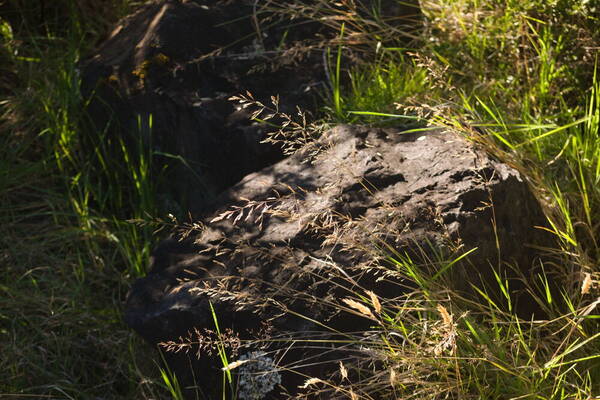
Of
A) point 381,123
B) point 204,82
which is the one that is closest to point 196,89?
point 204,82

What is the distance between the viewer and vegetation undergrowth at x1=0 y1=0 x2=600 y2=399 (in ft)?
7.41

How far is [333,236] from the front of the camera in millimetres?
2143

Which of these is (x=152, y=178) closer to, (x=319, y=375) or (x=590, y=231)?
(x=319, y=375)

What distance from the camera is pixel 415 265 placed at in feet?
7.58

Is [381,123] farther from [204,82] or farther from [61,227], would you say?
[61,227]

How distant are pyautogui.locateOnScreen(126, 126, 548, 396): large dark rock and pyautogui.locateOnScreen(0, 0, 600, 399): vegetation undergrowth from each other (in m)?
0.09

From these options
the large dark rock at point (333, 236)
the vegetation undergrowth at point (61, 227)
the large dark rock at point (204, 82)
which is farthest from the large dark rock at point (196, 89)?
the large dark rock at point (333, 236)

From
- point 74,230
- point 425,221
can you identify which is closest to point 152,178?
point 74,230

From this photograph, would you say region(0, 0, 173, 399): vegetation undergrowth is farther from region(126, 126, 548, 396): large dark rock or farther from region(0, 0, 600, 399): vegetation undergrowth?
region(126, 126, 548, 396): large dark rock

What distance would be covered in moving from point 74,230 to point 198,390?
1.25 m

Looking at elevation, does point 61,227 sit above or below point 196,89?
below

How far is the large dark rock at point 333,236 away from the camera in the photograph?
7.57ft

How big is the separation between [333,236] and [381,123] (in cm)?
99

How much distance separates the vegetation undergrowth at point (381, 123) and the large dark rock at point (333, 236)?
93 millimetres
